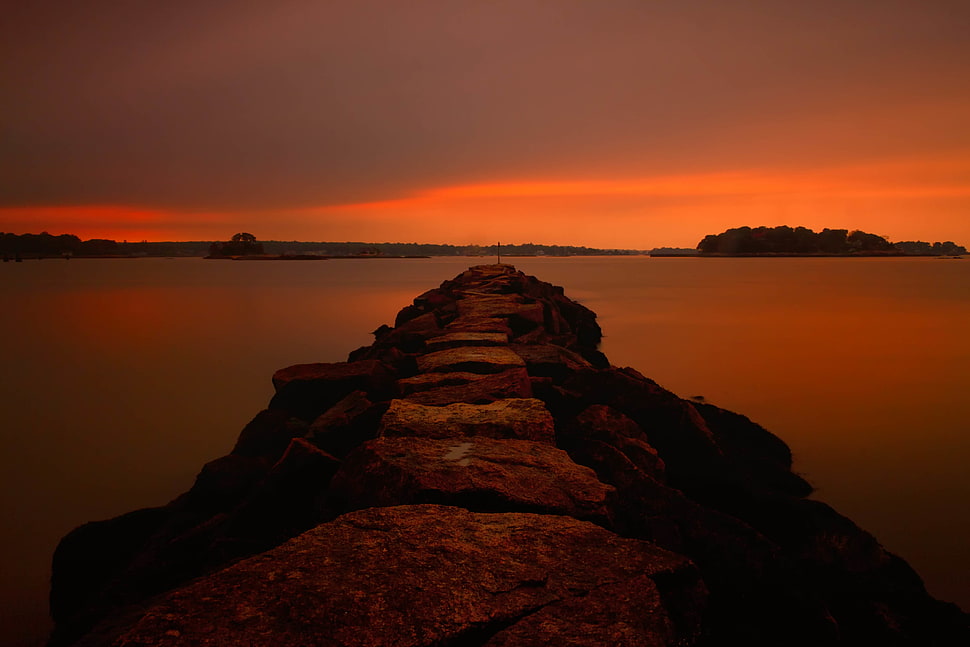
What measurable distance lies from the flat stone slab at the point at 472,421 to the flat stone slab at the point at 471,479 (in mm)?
185

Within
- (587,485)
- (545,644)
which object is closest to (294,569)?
(545,644)

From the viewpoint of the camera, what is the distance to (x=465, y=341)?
554cm

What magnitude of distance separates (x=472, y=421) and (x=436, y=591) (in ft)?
4.82

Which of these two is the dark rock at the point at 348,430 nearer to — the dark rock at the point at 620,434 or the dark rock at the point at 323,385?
the dark rock at the point at 323,385

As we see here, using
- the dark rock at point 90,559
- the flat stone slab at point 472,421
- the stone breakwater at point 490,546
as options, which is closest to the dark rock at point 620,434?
the stone breakwater at point 490,546

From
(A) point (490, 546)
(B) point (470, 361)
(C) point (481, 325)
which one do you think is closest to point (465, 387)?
(B) point (470, 361)

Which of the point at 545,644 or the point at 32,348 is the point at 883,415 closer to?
the point at 545,644

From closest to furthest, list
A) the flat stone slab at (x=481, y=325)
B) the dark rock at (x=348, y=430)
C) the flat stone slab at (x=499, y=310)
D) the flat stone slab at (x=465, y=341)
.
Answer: the dark rock at (x=348, y=430), the flat stone slab at (x=465, y=341), the flat stone slab at (x=481, y=325), the flat stone slab at (x=499, y=310)

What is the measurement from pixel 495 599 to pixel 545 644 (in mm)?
190

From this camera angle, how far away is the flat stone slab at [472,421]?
9.69 feet

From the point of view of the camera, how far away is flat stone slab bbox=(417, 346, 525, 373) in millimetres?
4469

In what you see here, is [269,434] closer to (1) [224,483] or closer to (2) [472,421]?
(1) [224,483]

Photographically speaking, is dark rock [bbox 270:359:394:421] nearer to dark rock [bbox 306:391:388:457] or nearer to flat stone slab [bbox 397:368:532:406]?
flat stone slab [bbox 397:368:532:406]

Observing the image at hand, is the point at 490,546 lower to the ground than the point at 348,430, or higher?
higher
